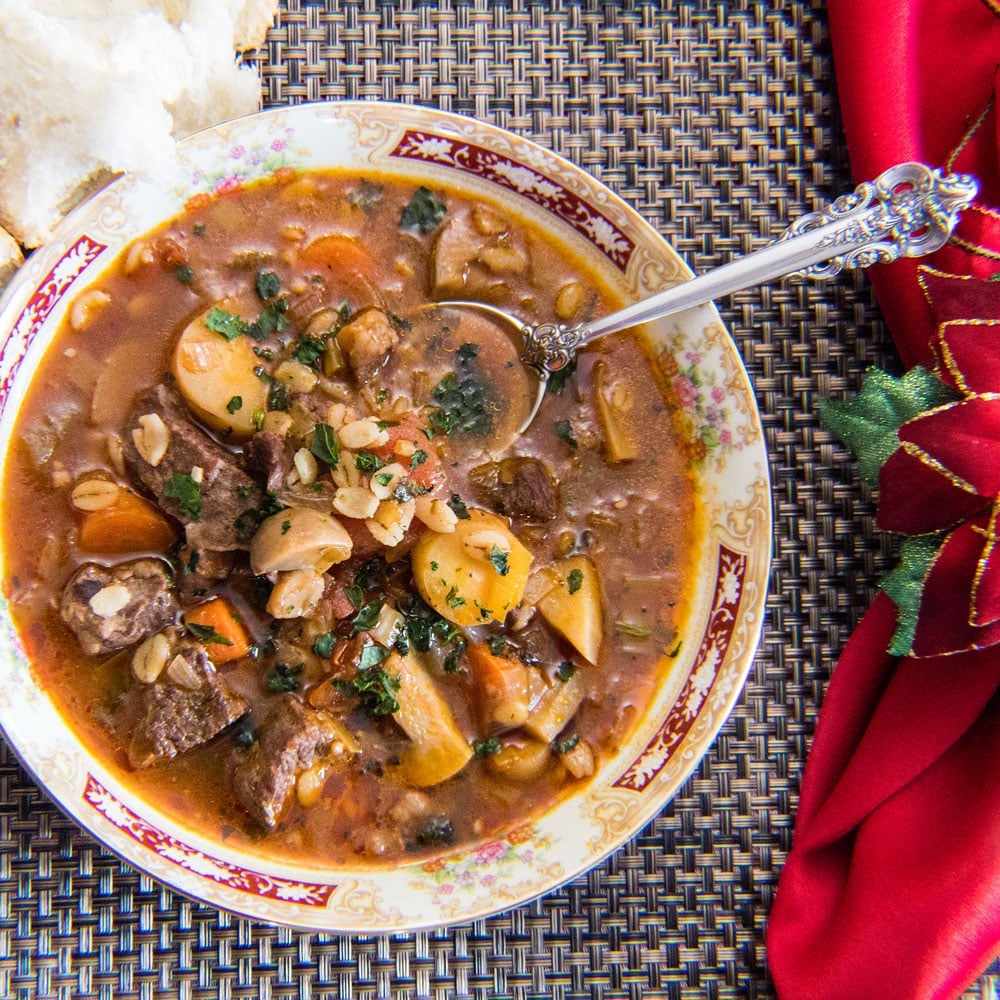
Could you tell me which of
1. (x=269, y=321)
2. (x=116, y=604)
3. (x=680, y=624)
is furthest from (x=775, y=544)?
(x=116, y=604)

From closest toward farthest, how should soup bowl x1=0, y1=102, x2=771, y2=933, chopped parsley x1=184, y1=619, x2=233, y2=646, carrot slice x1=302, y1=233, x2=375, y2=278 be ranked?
soup bowl x1=0, y1=102, x2=771, y2=933
chopped parsley x1=184, y1=619, x2=233, y2=646
carrot slice x1=302, y1=233, x2=375, y2=278

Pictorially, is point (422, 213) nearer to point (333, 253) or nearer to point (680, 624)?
point (333, 253)

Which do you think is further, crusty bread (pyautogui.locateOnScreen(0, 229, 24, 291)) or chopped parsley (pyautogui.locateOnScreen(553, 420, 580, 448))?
chopped parsley (pyautogui.locateOnScreen(553, 420, 580, 448))

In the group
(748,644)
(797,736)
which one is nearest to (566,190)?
(748,644)

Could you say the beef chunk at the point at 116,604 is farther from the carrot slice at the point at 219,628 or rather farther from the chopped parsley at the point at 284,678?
the chopped parsley at the point at 284,678

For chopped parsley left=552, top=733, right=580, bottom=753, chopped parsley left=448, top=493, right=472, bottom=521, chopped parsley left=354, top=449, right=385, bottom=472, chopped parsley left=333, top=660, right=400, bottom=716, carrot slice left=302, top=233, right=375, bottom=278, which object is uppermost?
carrot slice left=302, top=233, right=375, bottom=278

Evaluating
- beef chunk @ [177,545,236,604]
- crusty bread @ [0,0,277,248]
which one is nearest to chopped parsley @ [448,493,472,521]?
beef chunk @ [177,545,236,604]

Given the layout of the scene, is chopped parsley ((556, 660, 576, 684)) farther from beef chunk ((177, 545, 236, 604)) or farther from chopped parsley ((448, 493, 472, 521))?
beef chunk ((177, 545, 236, 604))

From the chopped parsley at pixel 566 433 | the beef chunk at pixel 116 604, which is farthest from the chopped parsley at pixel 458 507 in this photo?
the beef chunk at pixel 116 604
